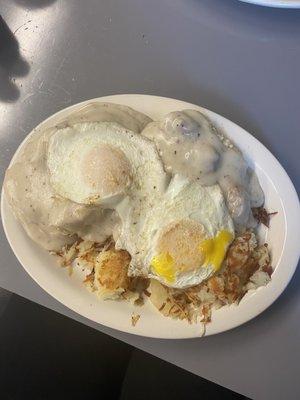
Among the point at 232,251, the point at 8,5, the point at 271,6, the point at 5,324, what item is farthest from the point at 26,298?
the point at 271,6

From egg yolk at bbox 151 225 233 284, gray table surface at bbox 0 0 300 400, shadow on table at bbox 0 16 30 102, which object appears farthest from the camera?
shadow on table at bbox 0 16 30 102

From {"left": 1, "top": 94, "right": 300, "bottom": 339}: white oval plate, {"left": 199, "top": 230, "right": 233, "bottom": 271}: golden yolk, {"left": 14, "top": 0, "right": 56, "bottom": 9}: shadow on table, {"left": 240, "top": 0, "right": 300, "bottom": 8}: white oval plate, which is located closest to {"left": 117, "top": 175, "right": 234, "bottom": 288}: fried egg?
{"left": 199, "top": 230, "right": 233, "bottom": 271}: golden yolk

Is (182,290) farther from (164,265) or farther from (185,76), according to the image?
(185,76)

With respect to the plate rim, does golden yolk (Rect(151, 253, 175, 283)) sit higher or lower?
lower

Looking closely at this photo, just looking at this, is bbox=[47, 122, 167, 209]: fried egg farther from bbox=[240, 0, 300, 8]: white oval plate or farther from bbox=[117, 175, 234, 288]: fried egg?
bbox=[240, 0, 300, 8]: white oval plate

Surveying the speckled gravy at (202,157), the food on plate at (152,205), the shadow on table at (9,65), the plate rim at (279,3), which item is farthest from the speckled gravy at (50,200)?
the plate rim at (279,3)

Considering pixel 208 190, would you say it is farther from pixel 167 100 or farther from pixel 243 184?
pixel 167 100

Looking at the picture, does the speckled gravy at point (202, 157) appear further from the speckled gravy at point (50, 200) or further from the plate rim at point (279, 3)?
the plate rim at point (279, 3)
